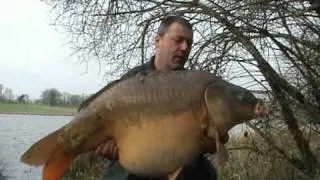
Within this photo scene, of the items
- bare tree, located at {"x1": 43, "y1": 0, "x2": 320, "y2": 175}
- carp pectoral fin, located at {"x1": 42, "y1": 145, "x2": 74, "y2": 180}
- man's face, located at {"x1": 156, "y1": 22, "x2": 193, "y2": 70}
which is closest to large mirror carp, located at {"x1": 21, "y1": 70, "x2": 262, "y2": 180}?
carp pectoral fin, located at {"x1": 42, "y1": 145, "x2": 74, "y2": 180}

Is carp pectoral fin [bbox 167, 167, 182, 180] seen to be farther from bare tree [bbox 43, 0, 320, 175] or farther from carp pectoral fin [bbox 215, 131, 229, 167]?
bare tree [bbox 43, 0, 320, 175]

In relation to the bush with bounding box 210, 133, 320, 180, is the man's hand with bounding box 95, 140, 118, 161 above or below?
above

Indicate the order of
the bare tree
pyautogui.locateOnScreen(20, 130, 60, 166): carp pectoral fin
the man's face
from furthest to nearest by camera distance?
1. the bare tree
2. the man's face
3. pyautogui.locateOnScreen(20, 130, 60, 166): carp pectoral fin

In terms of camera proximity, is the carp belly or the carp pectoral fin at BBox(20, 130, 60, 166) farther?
the carp pectoral fin at BBox(20, 130, 60, 166)

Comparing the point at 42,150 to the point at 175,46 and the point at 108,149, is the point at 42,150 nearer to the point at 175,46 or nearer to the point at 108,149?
the point at 108,149

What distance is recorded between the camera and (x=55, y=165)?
324 cm

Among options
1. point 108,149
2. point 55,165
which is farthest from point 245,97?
point 55,165

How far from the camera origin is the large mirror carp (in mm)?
3066

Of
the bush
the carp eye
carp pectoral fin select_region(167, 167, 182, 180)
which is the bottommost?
the bush

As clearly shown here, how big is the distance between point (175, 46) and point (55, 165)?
972mm

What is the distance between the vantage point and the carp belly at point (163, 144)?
306cm

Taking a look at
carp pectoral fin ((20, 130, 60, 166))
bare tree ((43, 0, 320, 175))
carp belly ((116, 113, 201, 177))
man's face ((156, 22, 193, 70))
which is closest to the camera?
carp belly ((116, 113, 201, 177))

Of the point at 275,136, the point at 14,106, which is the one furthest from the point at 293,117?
the point at 14,106

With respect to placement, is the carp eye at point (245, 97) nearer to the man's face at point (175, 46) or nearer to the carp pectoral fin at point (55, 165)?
the man's face at point (175, 46)
